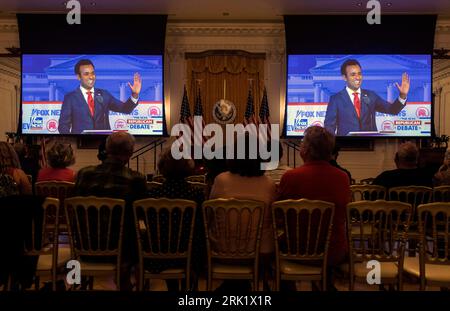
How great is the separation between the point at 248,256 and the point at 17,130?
25.1 feet

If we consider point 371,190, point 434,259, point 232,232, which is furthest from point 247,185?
point 371,190

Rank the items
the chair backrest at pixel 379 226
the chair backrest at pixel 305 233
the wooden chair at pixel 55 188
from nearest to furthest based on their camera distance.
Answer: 1. the chair backrest at pixel 379 226
2. the chair backrest at pixel 305 233
3. the wooden chair at pixel 55 188

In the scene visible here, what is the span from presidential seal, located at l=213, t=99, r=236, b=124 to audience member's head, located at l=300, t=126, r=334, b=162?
616 cm

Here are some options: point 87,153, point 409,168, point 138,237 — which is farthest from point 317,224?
point 87,153

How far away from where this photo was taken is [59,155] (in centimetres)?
411

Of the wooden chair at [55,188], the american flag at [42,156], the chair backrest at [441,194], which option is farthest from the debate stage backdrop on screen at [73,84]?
the chair backrest at [441,194]

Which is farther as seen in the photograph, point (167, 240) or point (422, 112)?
point (422, 112)

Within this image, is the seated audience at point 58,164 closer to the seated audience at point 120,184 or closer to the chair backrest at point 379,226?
the seated audience at point 120,184

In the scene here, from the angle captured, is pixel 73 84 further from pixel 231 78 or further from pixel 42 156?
pixel 231 78

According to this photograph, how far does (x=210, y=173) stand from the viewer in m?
3.97

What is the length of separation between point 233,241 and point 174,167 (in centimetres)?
61

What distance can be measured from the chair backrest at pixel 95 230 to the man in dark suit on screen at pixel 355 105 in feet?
21.5

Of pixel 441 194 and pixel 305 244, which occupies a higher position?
pixel 441 194

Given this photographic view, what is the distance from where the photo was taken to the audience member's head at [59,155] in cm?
410
